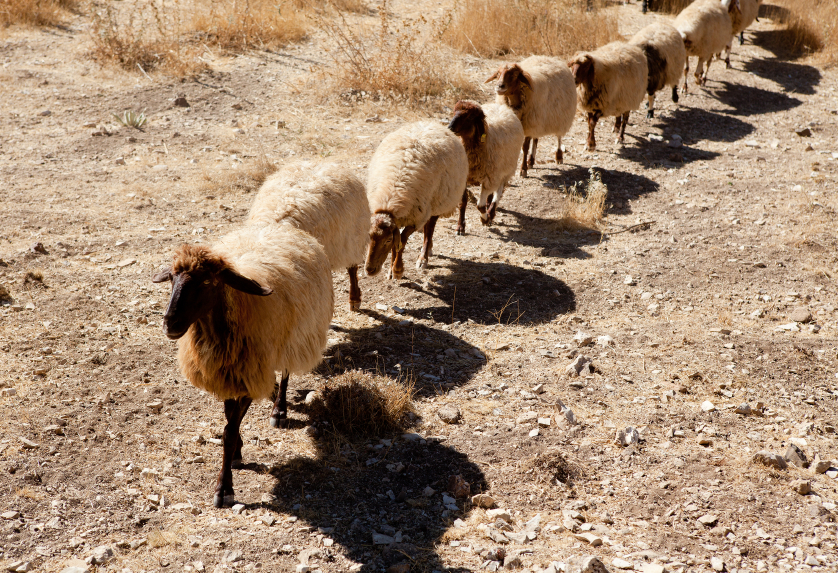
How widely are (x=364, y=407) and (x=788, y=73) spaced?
14.9 metres

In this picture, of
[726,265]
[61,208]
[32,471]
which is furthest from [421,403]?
[61,208]

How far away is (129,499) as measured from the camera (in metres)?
4.09

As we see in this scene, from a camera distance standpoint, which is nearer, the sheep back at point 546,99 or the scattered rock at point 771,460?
the scattered rock at point 771,460

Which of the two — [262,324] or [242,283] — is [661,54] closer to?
[262,324]

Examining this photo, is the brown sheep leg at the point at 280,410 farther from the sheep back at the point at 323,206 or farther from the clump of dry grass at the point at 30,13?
the clump of dry grass at the point at 30,13

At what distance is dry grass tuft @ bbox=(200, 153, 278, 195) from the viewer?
8.92 m

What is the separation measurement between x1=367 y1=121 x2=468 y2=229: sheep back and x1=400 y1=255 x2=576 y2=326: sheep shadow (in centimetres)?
75

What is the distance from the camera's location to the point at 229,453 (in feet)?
13.5

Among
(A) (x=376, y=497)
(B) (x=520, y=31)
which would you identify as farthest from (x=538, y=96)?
(A) (x=376, y=497)

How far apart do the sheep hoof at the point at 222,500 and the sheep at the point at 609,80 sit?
29.1 feet

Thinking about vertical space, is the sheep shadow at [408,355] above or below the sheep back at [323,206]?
below

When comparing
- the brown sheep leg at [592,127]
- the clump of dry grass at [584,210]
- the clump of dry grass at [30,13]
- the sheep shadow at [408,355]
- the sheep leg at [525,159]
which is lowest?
the sheep shadow at [408,355]

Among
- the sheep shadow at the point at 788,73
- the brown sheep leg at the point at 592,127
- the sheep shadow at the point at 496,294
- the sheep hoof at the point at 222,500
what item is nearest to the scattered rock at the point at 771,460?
the sheep shadow at the point at 496,294

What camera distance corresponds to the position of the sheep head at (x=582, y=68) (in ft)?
35.0
